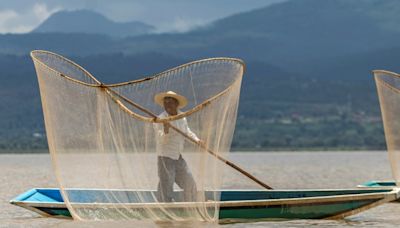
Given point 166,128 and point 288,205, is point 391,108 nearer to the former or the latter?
point 288,205

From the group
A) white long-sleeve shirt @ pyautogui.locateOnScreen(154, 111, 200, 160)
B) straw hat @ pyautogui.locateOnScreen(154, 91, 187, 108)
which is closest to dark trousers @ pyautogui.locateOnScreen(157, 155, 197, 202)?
white long-sleeve shirt @ pyautogui.locateOnScreen(154, 111, 200, 160)

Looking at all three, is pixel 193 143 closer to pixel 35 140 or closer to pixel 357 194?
pixel 357 194

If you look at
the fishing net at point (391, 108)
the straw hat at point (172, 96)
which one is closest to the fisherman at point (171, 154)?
the straw hat at point (172, 96)

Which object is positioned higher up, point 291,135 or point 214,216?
point 291,135

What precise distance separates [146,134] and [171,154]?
630 mm

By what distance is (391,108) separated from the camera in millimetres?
22625

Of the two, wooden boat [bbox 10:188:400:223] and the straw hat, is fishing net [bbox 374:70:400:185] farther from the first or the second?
the straw hat

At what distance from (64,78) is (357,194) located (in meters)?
6.15

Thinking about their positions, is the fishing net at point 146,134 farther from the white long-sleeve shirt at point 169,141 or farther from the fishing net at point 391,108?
the fishing net at point 391,108

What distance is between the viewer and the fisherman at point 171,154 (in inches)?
685

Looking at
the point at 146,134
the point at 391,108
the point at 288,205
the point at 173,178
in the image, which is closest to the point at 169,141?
the point at 146,134

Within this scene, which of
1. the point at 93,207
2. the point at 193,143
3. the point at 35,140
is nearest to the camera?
the point at 193,143

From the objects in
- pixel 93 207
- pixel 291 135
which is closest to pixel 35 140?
pixel 291 135

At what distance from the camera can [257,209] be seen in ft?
61.2
